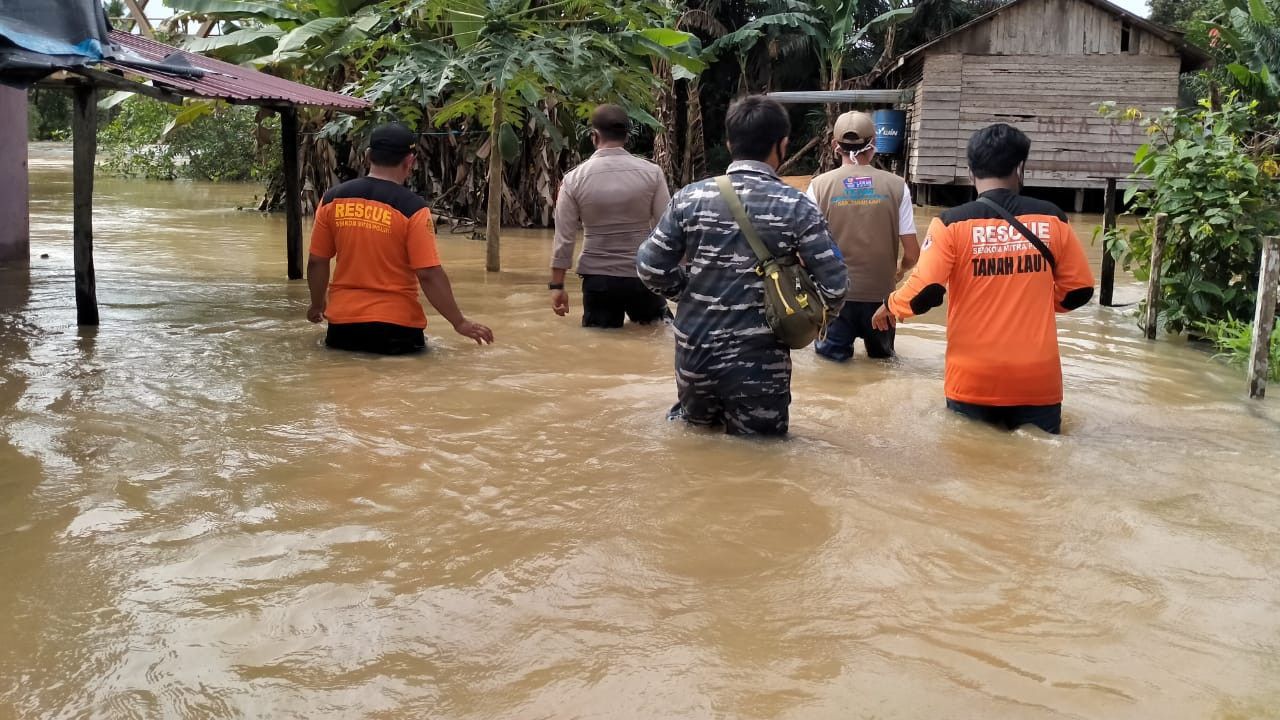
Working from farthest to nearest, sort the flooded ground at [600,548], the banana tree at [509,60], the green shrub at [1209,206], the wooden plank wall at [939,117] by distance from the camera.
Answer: the wooden plank wall at [939,117] < the banana tree at [509,60] < the green shrub at [1209,206] < the flooded ground at [600,548]

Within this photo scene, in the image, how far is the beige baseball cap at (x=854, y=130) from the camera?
7.30 m

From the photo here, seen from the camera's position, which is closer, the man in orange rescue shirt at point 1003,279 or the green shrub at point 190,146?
the man in orange rescue shirt at point 1003,279

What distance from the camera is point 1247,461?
17.9 ft

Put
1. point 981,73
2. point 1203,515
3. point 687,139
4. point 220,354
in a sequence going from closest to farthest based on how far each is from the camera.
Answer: point 1203,515 → point 220,354 → point 981,73 → point 687,139

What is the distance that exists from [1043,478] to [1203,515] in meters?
0.67

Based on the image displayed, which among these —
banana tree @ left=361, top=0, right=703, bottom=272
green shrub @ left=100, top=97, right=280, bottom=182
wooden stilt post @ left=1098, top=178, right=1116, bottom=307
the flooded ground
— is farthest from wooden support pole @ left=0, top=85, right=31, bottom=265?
green shrub @ left=100, top=97, right=280, bottom=182

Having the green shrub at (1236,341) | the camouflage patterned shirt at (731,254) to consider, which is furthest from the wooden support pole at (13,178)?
the green shrub at (1236,341)

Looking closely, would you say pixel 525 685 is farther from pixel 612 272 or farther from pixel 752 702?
pixel 612 272

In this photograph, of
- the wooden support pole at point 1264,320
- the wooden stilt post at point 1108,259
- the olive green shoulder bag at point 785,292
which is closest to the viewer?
the olive green shoulder bag at point 785,292

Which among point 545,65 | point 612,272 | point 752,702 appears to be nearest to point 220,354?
point 612,272

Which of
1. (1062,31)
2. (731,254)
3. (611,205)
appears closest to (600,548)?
(731,254)

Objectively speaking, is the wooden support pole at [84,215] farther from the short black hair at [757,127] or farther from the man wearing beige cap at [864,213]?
the short black hair at [757,127]

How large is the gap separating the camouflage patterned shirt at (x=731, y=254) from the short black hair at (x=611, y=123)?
3.15 m

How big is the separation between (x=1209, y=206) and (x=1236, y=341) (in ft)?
3.96
